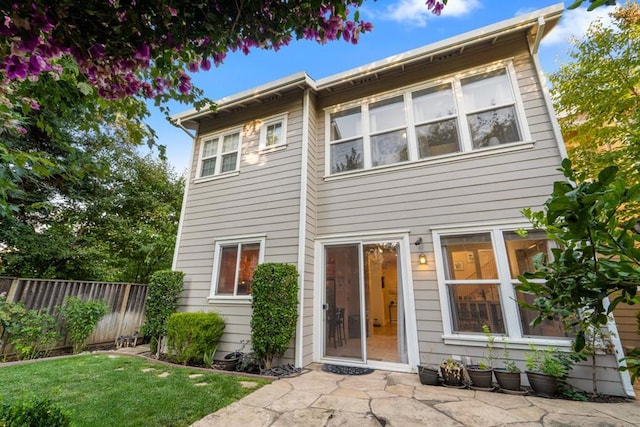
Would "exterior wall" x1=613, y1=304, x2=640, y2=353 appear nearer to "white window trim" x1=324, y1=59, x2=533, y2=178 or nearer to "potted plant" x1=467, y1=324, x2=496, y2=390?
"potted plant" x1=467, y1=324, x2=496, y2=390

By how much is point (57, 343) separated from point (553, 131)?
986cm

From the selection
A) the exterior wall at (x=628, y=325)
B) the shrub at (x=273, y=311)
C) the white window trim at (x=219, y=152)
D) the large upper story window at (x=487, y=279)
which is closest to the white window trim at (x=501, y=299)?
the large upper story window at (x=487, y=279)

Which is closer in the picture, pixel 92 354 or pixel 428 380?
pixel 428 380

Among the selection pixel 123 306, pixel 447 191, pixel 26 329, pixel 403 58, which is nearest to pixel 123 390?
pixel 26 329

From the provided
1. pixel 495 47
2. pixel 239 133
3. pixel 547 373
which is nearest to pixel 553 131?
pixel 495 47

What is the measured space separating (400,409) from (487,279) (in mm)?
2438

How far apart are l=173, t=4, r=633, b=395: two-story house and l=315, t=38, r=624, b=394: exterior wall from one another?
21mm

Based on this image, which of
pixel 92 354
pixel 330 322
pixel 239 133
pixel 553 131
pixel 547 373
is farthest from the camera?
pixel 239 133

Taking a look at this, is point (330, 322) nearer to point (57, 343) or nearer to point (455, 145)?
point (455, 145)

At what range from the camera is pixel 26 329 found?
495cm

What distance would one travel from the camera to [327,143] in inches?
240

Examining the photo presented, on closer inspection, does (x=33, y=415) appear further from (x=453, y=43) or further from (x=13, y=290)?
(x=453, y=43)

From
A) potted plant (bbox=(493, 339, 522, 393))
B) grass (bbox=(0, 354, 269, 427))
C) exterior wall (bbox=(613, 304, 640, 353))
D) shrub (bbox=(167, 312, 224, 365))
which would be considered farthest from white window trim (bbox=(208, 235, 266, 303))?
exterior wall (bbox=(613, 304, 640, 353))

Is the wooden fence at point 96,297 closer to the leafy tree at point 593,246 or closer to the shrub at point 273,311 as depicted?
the shrub at point 273,311
